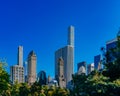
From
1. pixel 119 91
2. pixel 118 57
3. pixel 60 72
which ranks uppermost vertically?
pixel 60 72

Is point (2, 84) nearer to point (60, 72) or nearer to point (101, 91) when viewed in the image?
point (101, 91)

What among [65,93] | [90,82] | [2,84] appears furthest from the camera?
[65,93]

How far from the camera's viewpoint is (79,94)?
126ft

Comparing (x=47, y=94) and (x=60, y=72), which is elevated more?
(x=60, y=72)

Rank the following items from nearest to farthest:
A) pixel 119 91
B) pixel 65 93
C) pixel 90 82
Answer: pixel 119 91 < pixel 90 82 < pixel 65 93

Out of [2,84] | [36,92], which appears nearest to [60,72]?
[36,92]

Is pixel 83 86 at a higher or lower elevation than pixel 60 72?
lower

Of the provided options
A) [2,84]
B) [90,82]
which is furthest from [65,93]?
[90,82]

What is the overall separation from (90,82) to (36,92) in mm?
36604

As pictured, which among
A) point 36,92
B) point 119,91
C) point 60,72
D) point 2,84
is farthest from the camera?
point 60,72

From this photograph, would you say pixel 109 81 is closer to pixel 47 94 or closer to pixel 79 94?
pixel 79 94

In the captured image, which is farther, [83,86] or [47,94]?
[47,94]

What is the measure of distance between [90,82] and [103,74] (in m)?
1.99

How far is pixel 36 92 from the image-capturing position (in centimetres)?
7156
